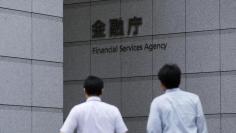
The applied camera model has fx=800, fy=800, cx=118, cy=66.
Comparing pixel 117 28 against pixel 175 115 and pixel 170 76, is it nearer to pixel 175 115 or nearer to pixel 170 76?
pixel 170 76

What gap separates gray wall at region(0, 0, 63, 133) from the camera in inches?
515

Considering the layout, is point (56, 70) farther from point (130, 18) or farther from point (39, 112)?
point (130, 18)

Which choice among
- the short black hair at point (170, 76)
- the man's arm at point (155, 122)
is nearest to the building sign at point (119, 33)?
the short black hair at point (170, 76)

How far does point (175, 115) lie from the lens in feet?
24.3

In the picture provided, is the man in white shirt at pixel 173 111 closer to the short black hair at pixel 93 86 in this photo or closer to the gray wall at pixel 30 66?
the short black hair at pixel 93 86

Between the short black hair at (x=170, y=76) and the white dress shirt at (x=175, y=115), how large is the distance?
67 mm

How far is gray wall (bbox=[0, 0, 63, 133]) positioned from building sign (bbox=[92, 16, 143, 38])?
3.82 meters

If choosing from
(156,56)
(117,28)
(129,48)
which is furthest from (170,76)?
(117,28)

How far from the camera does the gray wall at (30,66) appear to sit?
1307cm

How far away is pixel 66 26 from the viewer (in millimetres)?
18750

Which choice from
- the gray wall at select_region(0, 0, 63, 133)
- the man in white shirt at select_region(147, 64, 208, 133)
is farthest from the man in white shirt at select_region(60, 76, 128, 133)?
the gray wall at select_region(0, 0, 63, 133)

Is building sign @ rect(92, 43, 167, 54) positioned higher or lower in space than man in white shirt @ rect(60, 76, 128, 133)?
higher

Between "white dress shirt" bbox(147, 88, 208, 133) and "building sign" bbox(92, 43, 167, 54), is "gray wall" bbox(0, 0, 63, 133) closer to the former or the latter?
"building sign" bbox(92, 43, 167, 54)

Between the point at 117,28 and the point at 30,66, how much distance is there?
15.9ft
